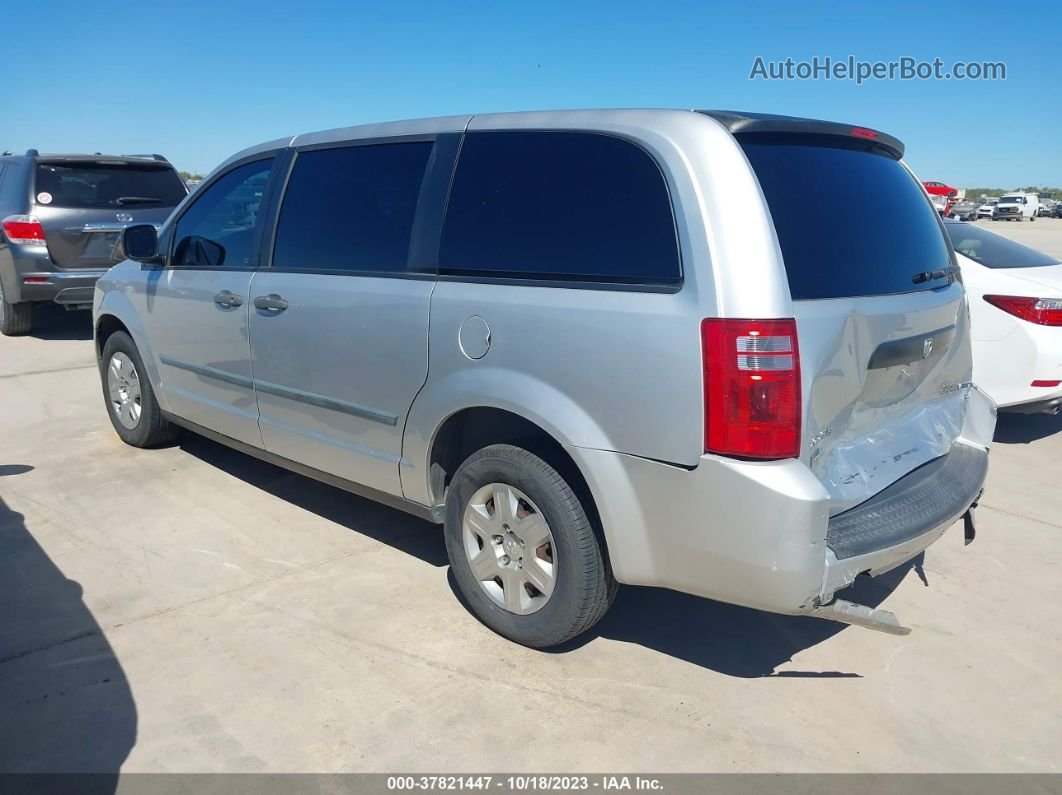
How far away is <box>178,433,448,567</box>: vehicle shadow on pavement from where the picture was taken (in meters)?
4.33

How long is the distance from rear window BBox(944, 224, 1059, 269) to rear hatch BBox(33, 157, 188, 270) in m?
7.64

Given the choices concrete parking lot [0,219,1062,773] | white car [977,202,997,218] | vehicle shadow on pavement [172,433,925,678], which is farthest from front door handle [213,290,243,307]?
white car [977,202,997,218]

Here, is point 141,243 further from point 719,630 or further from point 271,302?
point 719,630

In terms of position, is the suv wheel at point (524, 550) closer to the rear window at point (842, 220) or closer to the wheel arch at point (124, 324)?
the rear window at point (842, 220)

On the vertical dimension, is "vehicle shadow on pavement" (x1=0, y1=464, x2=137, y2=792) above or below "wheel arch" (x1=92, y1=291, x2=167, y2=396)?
below

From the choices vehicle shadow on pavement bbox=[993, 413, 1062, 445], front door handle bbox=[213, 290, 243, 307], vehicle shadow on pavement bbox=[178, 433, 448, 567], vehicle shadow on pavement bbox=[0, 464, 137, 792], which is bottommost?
vehicle shadow on pavement bbox=[0, 464, 137, 792]

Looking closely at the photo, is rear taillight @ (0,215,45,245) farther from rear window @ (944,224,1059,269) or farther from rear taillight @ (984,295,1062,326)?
rear taillight @ (984,295,1062,326)

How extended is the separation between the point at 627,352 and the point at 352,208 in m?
1.71

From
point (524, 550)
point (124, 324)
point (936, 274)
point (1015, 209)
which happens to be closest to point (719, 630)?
point (524, 550)

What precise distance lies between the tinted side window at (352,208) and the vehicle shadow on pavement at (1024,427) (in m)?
4.74

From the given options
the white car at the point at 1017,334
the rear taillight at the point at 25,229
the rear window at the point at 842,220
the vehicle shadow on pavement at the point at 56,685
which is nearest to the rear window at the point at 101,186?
the rear taillight at the point at 25,229

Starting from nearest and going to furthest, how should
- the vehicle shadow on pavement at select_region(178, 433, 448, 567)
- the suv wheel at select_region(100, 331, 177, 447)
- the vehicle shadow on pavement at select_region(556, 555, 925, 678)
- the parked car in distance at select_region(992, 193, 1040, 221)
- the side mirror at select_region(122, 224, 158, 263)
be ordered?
1. the vehicle shadow on pavement at select_region(556, 555, 925, 678)
2. the vehicle shadow on pavement at select_region(178, 433, 448, 567)
3. the side mirror at select_region(122, 224, 158, 263)
4. the suv wheel at select_region(100, 331, 177, 447)
5. the parked car in distance at select_region(992, 193, 1040, 221)

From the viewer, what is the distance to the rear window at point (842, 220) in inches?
110

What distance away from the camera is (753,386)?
2.60m
